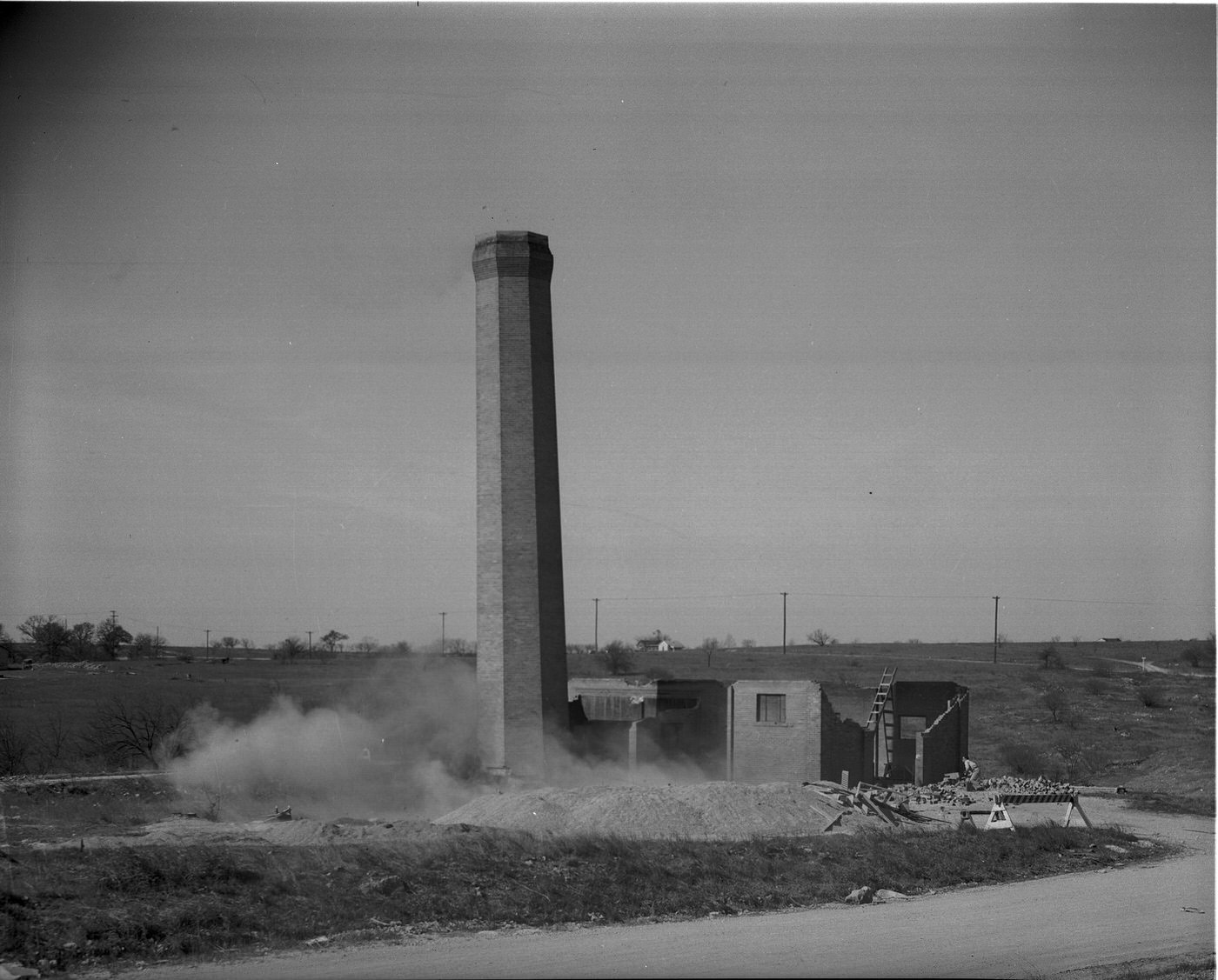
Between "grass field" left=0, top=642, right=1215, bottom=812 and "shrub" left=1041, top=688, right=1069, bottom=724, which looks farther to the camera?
"shrub" left=1041, top=688, right=1069, bottom=724

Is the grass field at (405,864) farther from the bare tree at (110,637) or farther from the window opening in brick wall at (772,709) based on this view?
the bare tree at (110,637)

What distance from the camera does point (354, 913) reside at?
55.1ft

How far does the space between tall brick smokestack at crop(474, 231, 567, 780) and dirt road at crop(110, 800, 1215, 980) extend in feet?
47.4

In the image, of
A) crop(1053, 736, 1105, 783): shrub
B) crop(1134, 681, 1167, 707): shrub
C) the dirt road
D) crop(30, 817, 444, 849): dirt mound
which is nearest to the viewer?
the dirt road

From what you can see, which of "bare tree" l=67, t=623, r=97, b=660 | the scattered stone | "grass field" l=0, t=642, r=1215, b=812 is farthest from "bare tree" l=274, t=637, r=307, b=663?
the scattered stone

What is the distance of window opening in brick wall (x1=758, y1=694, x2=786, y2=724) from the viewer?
34.2 m

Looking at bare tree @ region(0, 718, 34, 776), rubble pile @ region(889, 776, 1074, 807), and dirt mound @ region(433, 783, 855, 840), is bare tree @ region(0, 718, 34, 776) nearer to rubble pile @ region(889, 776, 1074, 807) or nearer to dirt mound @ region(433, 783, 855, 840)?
dirt mound @ region(433, 783, 855, 840)

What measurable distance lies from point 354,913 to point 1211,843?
19.4 meters

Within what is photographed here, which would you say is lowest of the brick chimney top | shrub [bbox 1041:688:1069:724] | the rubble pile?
shrub [bbox 1041:688:1069:724]

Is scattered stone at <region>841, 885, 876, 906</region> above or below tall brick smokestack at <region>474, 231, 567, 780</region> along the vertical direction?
below

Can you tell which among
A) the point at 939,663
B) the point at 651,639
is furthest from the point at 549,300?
the point at 651,639

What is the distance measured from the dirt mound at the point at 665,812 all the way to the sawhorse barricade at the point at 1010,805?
3132mm

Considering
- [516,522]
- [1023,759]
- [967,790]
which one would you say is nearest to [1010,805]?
[967,790]

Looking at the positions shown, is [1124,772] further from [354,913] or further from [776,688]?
[354,913]
